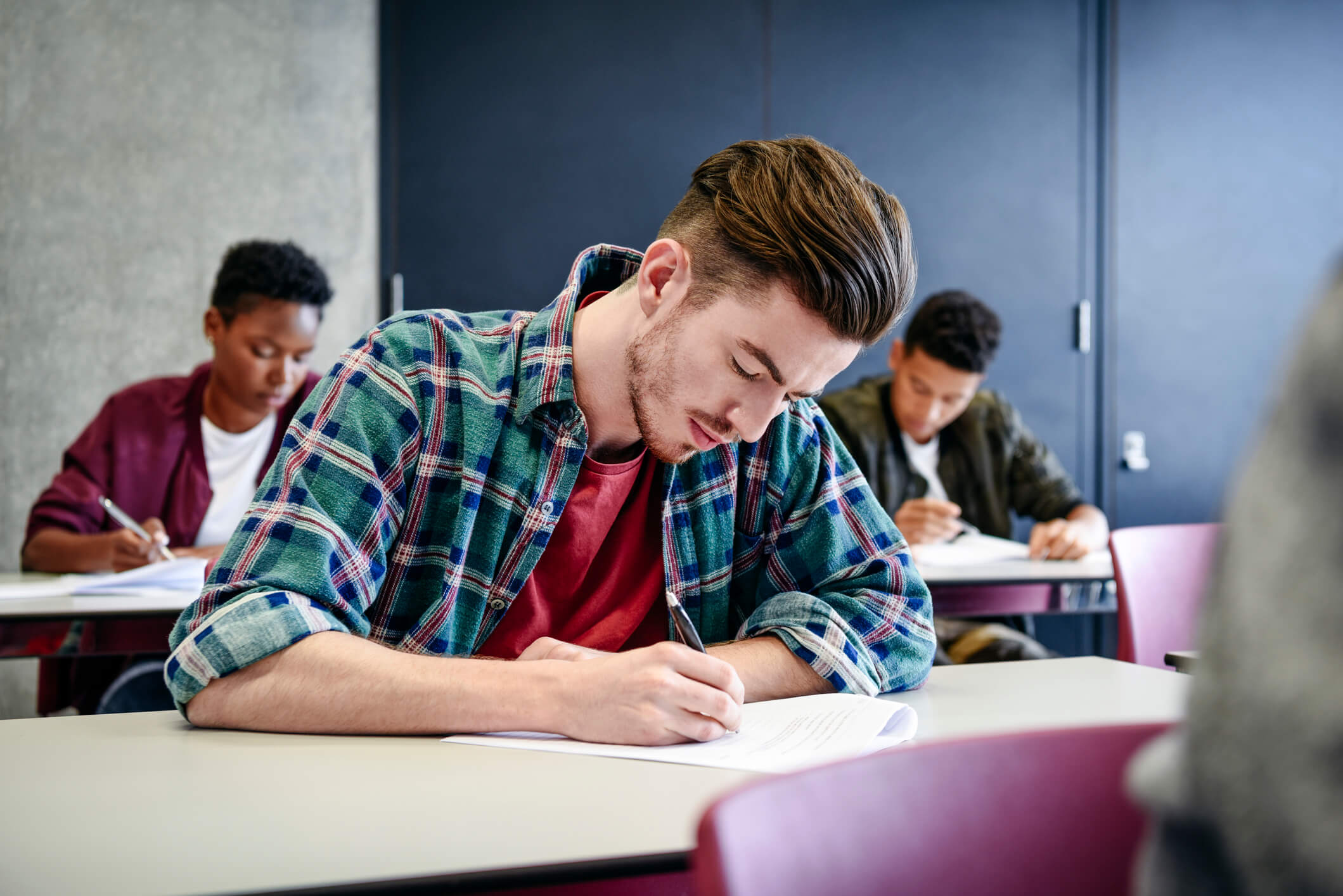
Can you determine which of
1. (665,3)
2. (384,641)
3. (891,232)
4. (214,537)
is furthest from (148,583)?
(665,3)

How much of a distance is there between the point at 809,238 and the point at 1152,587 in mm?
1044

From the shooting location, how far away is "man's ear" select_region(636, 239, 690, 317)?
1173 millimetres

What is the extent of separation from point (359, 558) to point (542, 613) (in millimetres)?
254

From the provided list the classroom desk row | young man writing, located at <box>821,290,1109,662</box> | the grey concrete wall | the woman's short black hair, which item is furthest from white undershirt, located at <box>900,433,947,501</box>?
the grey concrete wall

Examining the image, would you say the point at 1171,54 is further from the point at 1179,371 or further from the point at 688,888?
the point at 688,888

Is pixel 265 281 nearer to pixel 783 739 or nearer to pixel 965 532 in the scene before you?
pixel 965 532

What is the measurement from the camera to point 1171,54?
4242 mm

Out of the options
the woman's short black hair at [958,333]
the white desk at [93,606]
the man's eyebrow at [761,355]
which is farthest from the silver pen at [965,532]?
the white desk at [93,606]

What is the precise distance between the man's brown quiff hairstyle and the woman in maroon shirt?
1.56 meters

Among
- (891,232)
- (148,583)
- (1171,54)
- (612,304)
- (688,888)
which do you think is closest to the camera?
(688,888)

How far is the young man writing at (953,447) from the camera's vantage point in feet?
8.54

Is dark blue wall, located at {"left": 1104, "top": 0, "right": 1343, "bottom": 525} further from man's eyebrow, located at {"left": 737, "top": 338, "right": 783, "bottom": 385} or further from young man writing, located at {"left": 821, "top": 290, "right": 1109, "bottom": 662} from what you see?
man's eyebrow, located at {"left": 737, "top": 338, "right": 783, "bottom": 385}

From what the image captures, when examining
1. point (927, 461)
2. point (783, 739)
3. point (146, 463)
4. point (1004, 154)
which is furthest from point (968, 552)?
point (1004, 154)

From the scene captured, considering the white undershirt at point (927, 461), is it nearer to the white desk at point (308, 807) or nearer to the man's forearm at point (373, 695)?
the white desk at point (308, 807)
